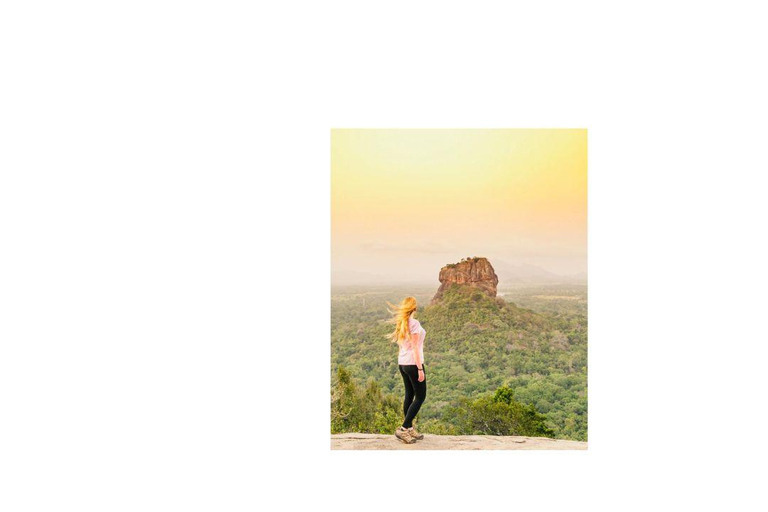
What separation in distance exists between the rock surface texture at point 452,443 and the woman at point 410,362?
15cm

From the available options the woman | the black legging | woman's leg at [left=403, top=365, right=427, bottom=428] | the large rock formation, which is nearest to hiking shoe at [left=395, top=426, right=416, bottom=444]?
the woman

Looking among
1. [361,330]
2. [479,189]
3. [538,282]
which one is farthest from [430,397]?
[479,189]

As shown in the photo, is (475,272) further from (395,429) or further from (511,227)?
(395,429)

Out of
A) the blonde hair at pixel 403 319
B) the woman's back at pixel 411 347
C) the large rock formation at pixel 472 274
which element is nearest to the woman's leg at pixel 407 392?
the woman's back at pixel 411 347

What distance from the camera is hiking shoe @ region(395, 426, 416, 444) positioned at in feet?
31.5

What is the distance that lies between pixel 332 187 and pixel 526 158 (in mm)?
2440

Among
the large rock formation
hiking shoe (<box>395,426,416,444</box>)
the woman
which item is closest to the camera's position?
the woman

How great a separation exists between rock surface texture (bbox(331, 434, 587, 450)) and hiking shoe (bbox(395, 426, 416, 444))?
0.04 m

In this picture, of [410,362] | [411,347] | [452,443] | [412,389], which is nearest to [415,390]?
[412,389]

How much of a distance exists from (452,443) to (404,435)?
0.59 m

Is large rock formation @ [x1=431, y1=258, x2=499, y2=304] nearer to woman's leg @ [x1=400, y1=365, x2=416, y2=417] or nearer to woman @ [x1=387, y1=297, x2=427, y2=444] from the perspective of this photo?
woman @ [x1=387, y1=297, x2=427, y2=444]

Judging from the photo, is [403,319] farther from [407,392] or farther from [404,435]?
[404,435]

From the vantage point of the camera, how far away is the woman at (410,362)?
Answer: 9422 mm

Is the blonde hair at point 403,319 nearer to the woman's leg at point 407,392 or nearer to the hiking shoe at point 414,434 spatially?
the woman's leg at point 407,392
